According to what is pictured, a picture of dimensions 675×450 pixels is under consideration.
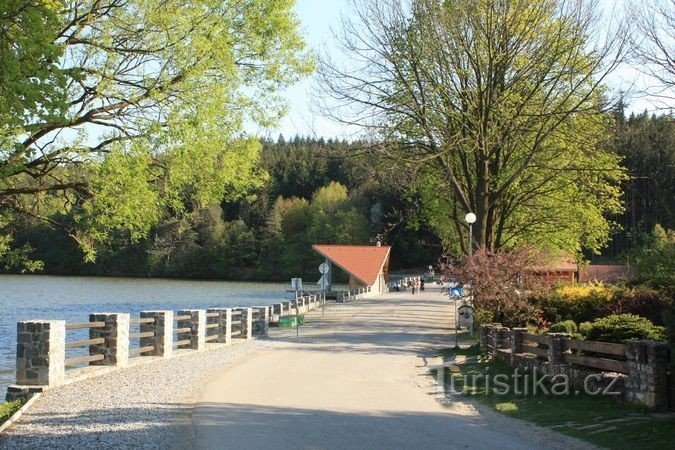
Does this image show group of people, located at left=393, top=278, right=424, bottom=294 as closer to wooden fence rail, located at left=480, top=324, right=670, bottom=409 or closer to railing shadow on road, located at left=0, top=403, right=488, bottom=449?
wooden fence rail, located at left=480, top=324, right=670, bottom=409

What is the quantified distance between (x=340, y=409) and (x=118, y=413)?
3488mm

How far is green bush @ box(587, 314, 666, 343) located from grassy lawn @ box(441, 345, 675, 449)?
4.95 ft

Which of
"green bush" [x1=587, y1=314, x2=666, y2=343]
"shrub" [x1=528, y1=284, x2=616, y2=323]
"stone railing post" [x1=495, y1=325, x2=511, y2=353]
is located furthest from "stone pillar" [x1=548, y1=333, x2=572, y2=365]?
"shrub" [x1=528, y1=284, x2=616, y2=323]

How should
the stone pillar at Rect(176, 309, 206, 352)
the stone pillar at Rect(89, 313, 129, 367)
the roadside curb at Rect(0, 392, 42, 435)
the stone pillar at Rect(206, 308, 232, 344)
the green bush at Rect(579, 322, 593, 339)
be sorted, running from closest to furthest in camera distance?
1. the roadside curb at Rect(0, 392, 42, 435)
2. the green bush at Rect(579, 322, 593, 339)
3. the stone pillar at Rect(89, 313, 129, 367)
4. the stone pillar at Rect(176, 309, 206, 352)
5. the stone pillar at Rect(206, 308, 232, 344)

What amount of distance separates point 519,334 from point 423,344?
25.6 feet

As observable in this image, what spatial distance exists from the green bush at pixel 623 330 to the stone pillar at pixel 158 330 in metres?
10.4

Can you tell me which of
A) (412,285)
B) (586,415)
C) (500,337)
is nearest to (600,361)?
(586,415)

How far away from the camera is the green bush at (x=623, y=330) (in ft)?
44.4

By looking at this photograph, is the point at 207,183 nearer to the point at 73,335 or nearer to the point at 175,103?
the point at 175,103

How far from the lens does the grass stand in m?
11.9

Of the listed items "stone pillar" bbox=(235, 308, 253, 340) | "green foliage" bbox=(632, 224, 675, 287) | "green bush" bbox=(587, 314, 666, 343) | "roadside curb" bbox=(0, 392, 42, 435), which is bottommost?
"roadside curb" bbox=(0, 392, 42, 435)

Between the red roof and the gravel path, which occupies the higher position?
the red roof

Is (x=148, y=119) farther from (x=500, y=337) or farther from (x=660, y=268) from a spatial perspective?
(x=660, y=268)

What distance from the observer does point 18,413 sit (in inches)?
451
